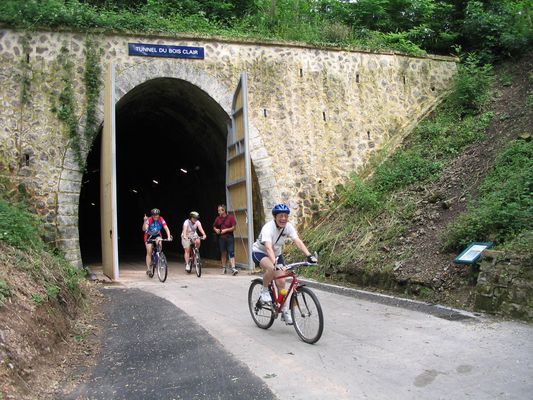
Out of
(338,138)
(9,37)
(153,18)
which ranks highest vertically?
(153,18)

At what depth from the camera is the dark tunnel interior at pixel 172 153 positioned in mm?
13281

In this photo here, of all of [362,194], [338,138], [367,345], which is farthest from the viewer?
[338,138]

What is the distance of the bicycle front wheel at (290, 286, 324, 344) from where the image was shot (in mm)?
5163

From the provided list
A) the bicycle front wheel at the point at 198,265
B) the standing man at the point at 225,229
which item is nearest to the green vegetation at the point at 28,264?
the bicycle front wheel at the point at 198,265

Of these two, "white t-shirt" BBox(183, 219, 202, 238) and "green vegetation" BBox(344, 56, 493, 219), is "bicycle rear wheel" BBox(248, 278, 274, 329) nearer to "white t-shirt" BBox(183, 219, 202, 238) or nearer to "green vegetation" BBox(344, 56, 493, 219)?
"green vegetation" BBox(344, 56, 493, 219)

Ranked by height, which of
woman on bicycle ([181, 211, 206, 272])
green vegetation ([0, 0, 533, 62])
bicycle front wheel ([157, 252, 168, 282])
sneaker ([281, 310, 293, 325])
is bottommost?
sneaker ([281, 310, 293, 325])

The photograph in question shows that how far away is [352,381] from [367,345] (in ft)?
3.61

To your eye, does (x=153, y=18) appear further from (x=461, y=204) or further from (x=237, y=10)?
(x=461, y=204)

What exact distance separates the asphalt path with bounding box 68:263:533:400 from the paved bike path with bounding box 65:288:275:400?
1cm

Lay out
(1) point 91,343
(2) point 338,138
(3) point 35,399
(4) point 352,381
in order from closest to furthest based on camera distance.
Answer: (3) point 35,399
(4) point 352,381
(1) point 91,343
(2) point 338,138

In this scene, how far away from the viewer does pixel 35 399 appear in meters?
3.86

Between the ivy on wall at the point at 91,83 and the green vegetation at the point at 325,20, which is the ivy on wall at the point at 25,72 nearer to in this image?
the green vegetation at the point at 325,20

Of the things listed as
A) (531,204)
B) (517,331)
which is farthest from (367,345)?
(531,204)

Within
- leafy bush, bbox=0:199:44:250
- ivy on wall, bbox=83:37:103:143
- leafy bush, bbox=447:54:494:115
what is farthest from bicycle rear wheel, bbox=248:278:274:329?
leafy bush, bbox=447:54:494:115
